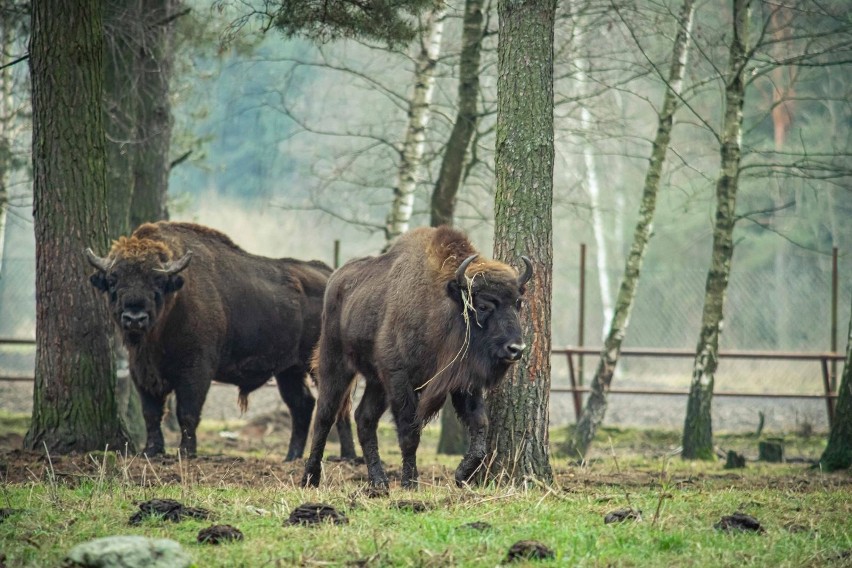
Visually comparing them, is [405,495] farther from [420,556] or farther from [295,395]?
[295,395]

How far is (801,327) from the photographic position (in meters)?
28.8

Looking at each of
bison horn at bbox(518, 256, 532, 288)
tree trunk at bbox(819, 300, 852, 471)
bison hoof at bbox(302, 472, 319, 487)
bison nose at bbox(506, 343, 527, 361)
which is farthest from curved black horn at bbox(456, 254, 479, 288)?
tree trunk at bbox(819, 300, 852, 471)

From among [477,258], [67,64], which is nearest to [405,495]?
[477,258]

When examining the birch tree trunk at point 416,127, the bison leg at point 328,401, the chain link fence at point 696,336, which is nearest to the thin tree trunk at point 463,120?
the birch tree trunk at point 416,127

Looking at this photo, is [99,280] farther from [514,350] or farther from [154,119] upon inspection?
[514,350]

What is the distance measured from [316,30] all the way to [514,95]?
336cm

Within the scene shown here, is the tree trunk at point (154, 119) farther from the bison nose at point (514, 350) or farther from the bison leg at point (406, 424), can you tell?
the bison nose at point (514, 350)

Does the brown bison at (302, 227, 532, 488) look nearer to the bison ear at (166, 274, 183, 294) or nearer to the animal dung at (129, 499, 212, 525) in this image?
the animal dung at (129, 499, 212, 525)

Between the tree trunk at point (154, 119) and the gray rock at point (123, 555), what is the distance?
9.39m

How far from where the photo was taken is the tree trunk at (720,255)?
13031 mm

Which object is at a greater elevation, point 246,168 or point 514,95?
point 246,168

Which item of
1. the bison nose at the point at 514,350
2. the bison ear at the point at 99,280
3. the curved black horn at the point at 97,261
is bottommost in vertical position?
the bison nose at the point at 514,350

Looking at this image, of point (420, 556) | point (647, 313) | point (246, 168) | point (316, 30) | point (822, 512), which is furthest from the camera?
point (246, 168)

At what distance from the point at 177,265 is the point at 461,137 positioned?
15.0 ft
